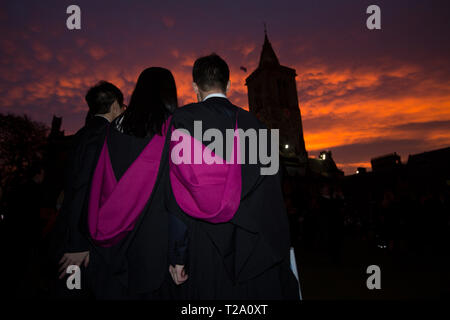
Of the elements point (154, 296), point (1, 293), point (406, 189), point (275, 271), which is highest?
point (406, 189)

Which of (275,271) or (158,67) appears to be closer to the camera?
(275,271)

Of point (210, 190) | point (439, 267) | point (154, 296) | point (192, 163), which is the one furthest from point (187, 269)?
point (439, 267)

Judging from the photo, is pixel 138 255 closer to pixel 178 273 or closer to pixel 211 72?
pixel 178 273

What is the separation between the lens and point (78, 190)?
189 cm

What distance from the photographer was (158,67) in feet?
6.70

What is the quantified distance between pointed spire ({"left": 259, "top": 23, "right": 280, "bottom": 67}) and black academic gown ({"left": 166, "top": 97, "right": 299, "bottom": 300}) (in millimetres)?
56390

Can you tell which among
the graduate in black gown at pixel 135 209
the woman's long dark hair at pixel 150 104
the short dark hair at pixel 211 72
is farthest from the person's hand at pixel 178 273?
the short dark hair at pixel 211 72

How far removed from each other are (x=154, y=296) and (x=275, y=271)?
0.96 meters

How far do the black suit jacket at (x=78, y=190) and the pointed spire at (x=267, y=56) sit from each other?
2215 inches

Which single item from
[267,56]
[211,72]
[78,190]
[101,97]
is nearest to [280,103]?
[267,56]

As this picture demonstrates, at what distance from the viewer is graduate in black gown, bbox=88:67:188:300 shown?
5.72 feet

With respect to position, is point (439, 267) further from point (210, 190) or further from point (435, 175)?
point (435, 175)
